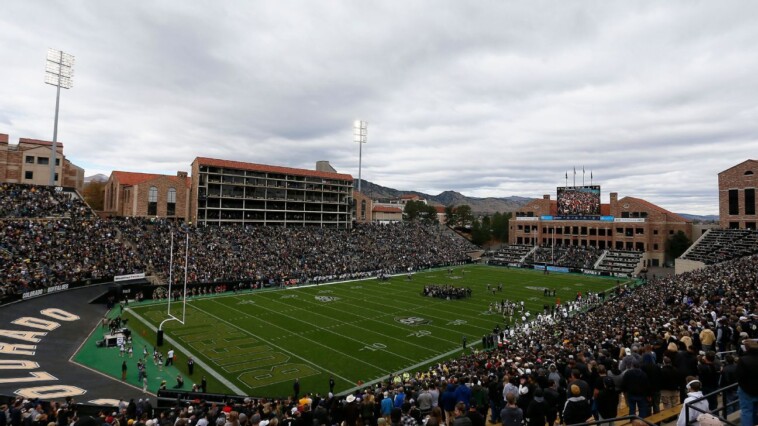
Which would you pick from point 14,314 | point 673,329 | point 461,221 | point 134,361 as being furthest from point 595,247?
point 14,314

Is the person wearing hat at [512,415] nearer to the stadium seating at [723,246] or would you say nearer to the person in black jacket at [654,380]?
the person in black jacket at [654,380]

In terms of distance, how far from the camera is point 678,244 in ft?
214

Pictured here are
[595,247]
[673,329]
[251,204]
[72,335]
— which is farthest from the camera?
[595,247]

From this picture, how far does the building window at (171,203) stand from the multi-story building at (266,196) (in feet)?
8.49

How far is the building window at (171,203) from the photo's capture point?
197 ft

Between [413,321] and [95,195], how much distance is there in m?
78.8

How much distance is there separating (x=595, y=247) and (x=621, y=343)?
6625 cm

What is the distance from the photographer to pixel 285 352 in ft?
81.5

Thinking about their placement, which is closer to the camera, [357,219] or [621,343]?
[621,343]

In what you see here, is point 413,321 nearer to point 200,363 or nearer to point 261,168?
point 200,363

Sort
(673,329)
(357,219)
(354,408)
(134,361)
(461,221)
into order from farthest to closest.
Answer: (461,221)
(357,219)
(134,361)
(673,329)
(354,408)

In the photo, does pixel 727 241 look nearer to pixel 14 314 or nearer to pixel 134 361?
pixel 134 361

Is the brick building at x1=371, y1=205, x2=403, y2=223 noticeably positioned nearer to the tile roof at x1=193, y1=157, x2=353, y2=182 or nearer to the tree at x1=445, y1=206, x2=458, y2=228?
the tree at x1=445, y1=206, x2=458, y2=228

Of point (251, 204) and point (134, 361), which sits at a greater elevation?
point (251, 204)
